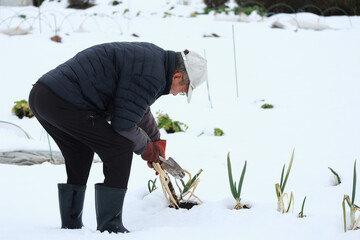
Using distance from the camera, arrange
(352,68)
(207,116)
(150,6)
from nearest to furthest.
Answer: (207,116) → (352,68) → (150,6)

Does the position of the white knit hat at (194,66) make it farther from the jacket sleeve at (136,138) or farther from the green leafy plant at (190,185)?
the green leafy plant at (190,185)

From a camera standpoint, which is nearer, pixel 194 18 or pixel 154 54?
pixel 154 54

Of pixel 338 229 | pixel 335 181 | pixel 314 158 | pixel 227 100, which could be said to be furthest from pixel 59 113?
pixel 227 100

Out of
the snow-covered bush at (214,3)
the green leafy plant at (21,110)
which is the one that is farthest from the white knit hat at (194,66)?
the snow-covered bush at (214,3)

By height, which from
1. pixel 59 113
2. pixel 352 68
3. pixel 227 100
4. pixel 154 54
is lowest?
pixel 227 100

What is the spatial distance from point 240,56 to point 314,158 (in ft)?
11.6

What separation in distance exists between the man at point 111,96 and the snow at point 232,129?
26cm

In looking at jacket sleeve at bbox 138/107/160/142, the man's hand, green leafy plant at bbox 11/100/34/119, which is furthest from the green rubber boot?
green leafy plant at bbox 11/100/34/119

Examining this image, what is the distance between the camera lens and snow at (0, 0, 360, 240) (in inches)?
→ 71.7

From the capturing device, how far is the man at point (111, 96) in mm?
1623

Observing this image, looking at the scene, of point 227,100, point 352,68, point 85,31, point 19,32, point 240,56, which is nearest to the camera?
point 227,100

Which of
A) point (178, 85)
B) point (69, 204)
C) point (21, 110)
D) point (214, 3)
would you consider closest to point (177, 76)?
point (178, 85)

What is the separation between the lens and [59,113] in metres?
1.64

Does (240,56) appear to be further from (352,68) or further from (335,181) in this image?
(335,181)
